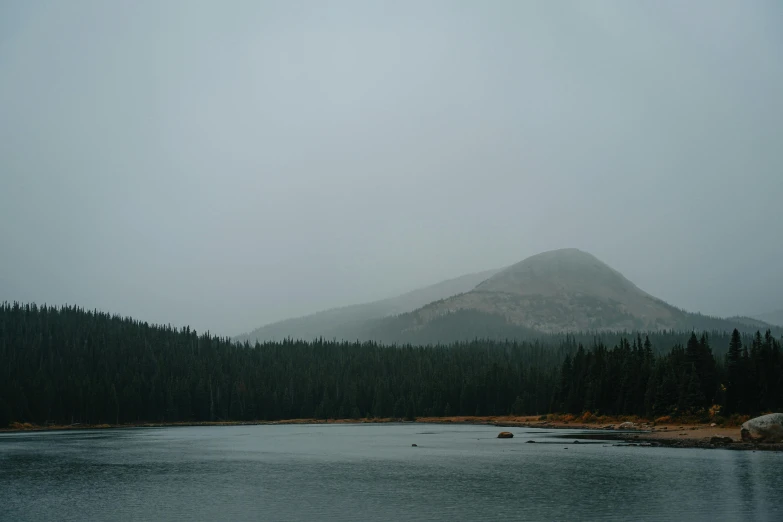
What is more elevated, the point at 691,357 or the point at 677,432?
the point at 691,357

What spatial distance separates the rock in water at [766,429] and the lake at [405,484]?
9706 mm

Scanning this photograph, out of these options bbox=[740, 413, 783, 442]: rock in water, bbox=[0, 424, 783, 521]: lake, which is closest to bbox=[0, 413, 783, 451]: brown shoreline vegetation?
bbox=[740, 413, 783, 442]: rock in water

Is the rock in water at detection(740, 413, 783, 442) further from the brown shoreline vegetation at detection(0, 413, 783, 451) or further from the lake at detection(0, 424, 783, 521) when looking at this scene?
the lake at detection(0, 424, 783, 521)

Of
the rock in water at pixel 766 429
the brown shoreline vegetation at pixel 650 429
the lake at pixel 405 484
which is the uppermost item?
the rock in water at pixel 766 429

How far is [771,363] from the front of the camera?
120562 mm

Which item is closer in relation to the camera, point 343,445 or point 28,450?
point 28,450

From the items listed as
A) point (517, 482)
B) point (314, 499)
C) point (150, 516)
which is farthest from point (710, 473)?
point (150, 516)

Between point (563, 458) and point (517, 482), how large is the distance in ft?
71.5

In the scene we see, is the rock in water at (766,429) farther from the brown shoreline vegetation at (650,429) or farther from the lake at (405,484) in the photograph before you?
the lake at (405,484)

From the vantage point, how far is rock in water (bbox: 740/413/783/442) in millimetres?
89688

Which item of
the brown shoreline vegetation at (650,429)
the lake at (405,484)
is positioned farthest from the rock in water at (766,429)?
the lake at (405,484)

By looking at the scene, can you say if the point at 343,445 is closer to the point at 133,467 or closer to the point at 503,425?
the point at 133,467

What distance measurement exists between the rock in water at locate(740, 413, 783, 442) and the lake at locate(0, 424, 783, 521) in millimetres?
9706

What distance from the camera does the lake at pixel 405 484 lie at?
49969 millimetres
